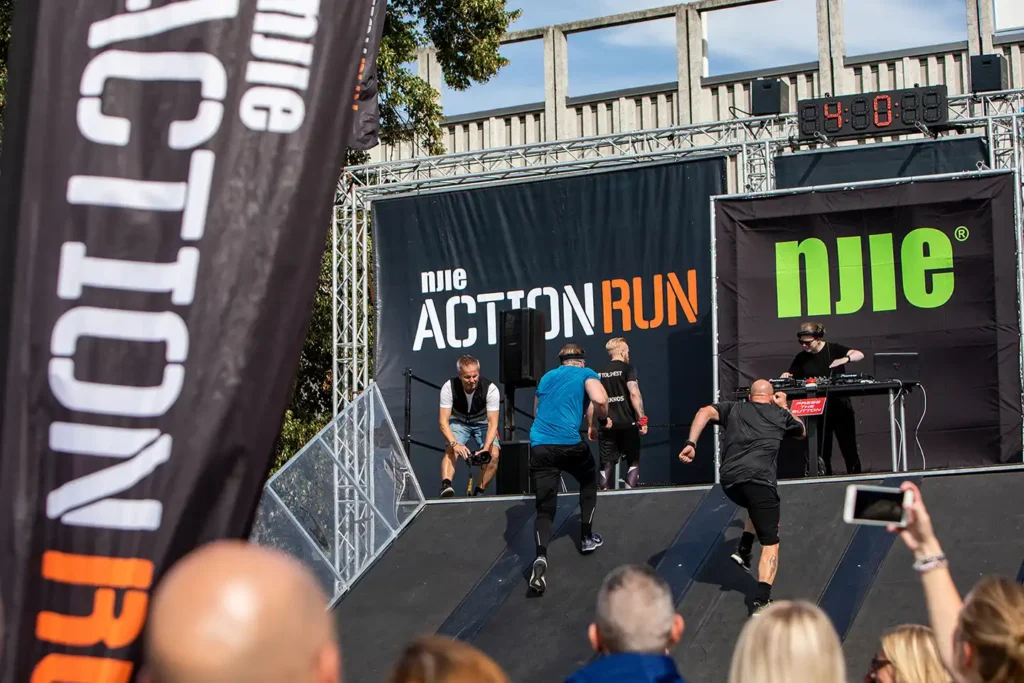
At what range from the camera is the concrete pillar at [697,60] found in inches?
1099

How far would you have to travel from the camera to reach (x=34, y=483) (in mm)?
2961

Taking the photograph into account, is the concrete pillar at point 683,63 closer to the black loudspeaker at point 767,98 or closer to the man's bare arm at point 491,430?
the black loudspeaker at point 767,98

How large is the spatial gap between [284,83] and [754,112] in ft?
44.9

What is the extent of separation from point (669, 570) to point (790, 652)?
835 cm

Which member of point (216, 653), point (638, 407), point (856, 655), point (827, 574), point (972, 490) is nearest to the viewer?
point (216, 653)

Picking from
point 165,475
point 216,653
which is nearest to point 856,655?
point 165,475

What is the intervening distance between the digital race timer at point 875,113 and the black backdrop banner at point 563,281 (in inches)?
47.7

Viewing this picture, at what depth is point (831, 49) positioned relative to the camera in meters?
27.0

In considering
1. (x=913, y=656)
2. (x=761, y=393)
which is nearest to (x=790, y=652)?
(x=913, y=656)

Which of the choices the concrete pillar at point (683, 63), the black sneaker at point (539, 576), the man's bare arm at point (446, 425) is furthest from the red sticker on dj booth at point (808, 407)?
the concrete pillar at point (683, 63)

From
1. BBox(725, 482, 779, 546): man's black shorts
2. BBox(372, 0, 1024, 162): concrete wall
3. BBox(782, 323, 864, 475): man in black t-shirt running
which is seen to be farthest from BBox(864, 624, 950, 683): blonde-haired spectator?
BBox(372, 0, 1024, 162): concrete wall

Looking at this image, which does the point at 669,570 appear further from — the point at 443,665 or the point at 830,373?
the point at 443,665

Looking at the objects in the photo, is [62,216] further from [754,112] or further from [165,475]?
[754,112]

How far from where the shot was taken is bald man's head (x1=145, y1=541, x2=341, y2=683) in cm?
174
